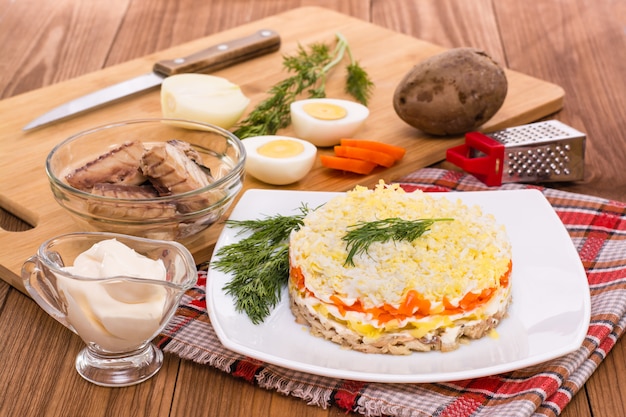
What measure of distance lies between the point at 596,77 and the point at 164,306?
3101 mm

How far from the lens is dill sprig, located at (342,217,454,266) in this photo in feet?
8.30

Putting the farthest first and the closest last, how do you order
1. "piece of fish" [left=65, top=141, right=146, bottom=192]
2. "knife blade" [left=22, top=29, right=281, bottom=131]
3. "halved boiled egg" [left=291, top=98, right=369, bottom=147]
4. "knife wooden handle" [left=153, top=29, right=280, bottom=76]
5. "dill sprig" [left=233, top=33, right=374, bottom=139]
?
"knife wooden handle" [left=153, top=29, right=280, bottom=76] < "knife blade" [left=22, top=29, right=281, bottom=131] < "dill sprig" [left=233, top=33, right=374, bottom=139] < "halved boiled egg" [left=291, top=98, right=369, bottom=147] < "piece of fish" [left=65, top=141, right=146, bottom=192]

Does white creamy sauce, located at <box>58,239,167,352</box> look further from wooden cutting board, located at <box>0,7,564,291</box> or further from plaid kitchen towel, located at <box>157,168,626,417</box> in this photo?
wooden cutting board, located at <box>0,7,564,291</box>

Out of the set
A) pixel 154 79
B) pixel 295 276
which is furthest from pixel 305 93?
pixel 295 276

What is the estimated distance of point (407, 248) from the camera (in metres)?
2.53

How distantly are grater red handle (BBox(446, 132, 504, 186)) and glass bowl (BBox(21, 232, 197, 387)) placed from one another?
150 cm

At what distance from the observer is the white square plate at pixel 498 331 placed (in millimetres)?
2369

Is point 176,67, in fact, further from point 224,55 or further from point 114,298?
point 114,298

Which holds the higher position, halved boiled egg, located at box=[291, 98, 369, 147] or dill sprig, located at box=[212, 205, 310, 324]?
dill sprig, located at box=[212, 205, 310, 324]

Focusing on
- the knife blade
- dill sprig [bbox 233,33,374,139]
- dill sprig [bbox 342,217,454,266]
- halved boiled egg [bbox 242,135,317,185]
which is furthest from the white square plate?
the knife blade

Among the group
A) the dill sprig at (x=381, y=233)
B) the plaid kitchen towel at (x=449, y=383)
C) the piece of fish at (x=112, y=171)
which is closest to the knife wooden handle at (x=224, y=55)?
the piece of fish at (x=112, y=171)

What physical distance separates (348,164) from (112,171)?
0.97 metres

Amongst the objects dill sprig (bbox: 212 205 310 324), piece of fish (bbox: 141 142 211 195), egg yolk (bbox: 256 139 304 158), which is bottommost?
egg yolk (bbox: 256 139 304 158)

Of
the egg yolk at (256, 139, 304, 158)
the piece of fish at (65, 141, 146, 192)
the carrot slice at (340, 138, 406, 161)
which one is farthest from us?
the carrot slice at (340, 138, 406, 161)
